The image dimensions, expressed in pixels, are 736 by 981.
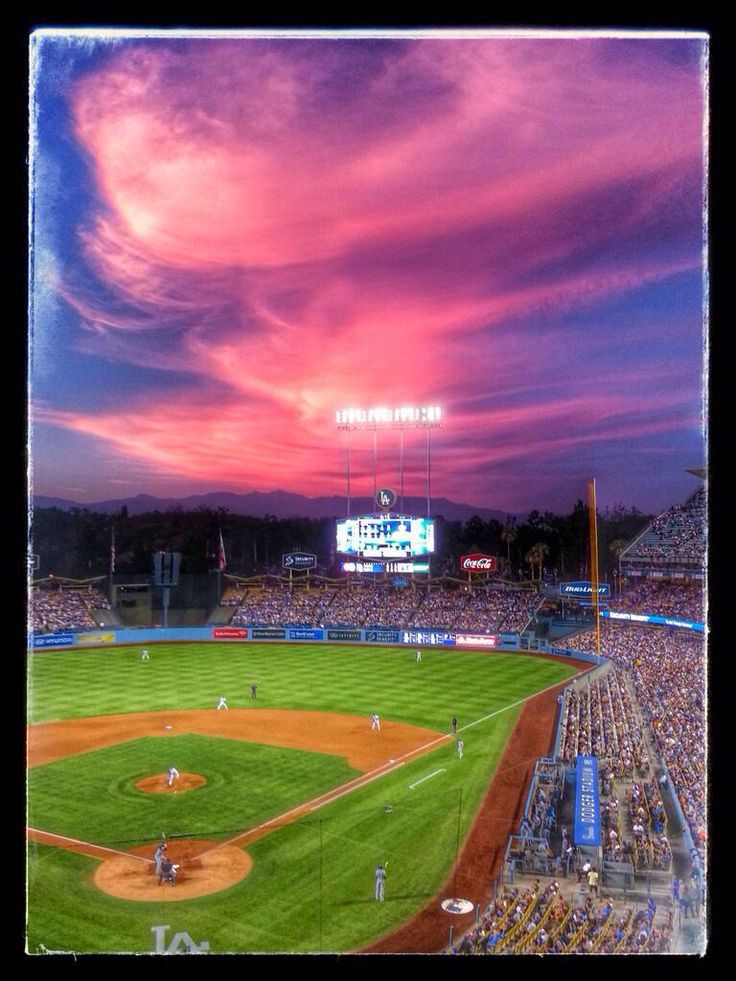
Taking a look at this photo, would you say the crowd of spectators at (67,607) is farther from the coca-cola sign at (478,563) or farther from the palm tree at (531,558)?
the palm tree at (531,558)

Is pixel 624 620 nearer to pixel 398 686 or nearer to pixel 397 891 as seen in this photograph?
pixel 398 686

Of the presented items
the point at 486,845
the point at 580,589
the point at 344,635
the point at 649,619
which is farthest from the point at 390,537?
the point at 486,845

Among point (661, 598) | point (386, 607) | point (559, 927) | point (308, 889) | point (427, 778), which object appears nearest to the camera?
point (559, 927)

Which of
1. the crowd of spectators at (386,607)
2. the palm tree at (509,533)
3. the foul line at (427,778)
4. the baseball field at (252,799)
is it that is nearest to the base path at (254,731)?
the baseball field at (252,799)

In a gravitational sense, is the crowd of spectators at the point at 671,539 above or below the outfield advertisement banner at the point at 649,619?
above

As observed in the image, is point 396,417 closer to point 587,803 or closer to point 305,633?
point 305,633

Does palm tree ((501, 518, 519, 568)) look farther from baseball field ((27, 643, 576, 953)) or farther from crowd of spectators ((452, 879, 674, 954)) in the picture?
crowd of spectators ((452, 879, 674, 954))

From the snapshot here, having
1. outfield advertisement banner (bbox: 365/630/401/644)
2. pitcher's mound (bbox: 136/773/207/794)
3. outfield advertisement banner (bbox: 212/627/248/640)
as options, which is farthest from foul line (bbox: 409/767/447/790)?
outfield advertisement banner (bbox: 212/627/248/640)
